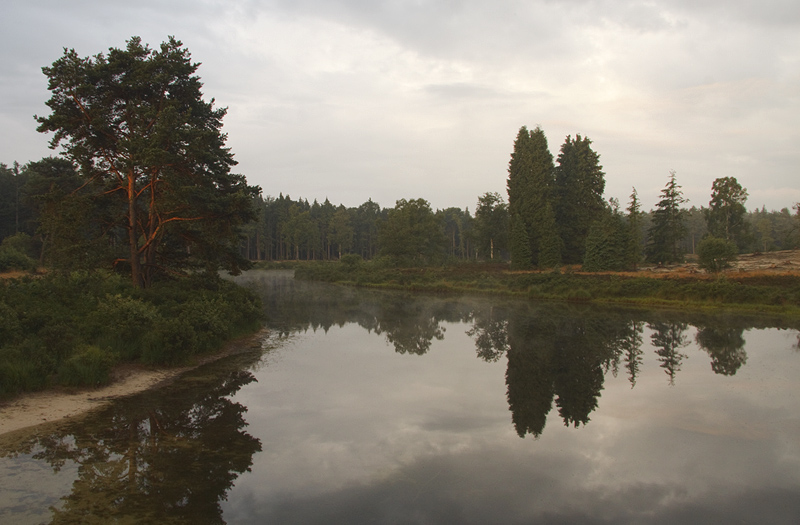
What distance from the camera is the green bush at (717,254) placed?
34.4 metres

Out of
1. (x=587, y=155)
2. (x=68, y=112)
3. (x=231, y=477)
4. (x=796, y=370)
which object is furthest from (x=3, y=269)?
(x=587, y=155)

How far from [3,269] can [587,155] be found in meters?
53.4

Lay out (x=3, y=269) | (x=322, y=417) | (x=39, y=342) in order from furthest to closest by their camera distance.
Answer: (x=3, y=269)
(x=39, y=342)
(x=322, y=417)

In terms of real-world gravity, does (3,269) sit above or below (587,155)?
below

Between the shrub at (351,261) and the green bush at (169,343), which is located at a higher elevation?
the shrub at (351,261)

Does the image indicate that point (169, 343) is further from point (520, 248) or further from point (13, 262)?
point (520, 248)

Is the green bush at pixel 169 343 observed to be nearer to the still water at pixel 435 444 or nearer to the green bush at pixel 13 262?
the still water at pixel 435 444

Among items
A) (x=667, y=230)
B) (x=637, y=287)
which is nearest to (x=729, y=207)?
(x=667, y=230)

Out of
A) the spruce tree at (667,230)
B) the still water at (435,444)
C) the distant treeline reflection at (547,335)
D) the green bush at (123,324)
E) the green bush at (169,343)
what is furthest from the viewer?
the spruce tree at (667,230)

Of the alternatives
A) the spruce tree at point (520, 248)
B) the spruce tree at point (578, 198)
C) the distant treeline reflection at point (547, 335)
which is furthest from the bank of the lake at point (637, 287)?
the spruce tree at point (578, 198)

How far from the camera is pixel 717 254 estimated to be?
34.5 m

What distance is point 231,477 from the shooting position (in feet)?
A: 24.8

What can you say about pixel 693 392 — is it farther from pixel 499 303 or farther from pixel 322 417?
pixel 499 303

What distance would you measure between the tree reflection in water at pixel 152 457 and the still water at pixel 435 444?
33mm
